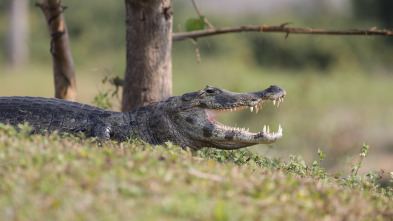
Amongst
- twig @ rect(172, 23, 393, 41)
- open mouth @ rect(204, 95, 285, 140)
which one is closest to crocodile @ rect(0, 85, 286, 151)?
open mouth @ rect(204, 95, 285, 140)

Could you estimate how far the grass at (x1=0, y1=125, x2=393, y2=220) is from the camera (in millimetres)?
3090

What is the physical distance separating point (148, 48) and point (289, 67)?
20.9 metres

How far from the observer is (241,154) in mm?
6270

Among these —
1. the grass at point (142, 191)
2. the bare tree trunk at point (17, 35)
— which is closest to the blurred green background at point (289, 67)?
the bare tree trunk at point (17, 35)

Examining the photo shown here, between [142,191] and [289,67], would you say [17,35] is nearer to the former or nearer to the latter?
[289,67]

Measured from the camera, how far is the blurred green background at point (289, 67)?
15.8 m

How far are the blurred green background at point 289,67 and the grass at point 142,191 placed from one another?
9287mm

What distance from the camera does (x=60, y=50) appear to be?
25.6 ft

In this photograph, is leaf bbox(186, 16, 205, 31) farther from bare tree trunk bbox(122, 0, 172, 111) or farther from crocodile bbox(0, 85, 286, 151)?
crocodile bbox(0, 85, 286, 151)

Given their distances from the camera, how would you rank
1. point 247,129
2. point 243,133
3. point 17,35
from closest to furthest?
1. point 243,133
2. point 247,129
3. point 17,35

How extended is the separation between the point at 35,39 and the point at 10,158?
101ft

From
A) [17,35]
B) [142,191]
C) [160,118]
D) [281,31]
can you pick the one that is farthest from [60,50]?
[17,35]

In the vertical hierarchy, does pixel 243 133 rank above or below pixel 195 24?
below

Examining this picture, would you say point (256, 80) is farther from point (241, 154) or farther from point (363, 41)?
point (241, 154)
